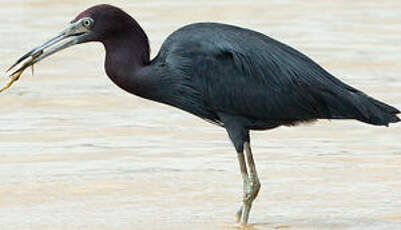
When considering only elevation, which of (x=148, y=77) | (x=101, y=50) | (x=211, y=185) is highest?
(x=148, y=77)

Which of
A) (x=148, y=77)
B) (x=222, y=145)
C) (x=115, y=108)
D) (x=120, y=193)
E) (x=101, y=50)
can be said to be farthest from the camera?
(x=101, y=50)

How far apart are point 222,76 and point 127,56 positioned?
26.3 inches

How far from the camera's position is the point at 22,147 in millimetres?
11789

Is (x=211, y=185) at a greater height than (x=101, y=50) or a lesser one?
greater

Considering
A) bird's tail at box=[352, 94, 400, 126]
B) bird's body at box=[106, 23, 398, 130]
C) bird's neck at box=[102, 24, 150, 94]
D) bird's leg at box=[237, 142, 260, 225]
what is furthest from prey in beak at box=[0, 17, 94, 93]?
bird's tail at box=[352, 94, 400, 126]

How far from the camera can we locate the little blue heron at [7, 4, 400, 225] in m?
9.48

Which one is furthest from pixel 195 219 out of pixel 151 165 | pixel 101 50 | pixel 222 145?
pixel 101 50

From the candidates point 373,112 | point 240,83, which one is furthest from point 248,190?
point 373,112

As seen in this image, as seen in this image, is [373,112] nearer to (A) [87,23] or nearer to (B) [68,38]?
(A) [87,23]

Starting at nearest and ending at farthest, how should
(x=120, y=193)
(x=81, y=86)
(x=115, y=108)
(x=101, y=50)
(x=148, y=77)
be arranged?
(x=148, y=77) → (x=120, y=193) → (x=115, y=108) → (x=81, y=86) → (x=101, y=50)

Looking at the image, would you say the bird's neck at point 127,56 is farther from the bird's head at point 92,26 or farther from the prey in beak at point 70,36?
the prey in beak at point 70,36

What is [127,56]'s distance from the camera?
9.55 m

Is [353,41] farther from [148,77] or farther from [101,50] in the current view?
[148,77]

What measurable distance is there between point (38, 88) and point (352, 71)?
3447 millimetres
